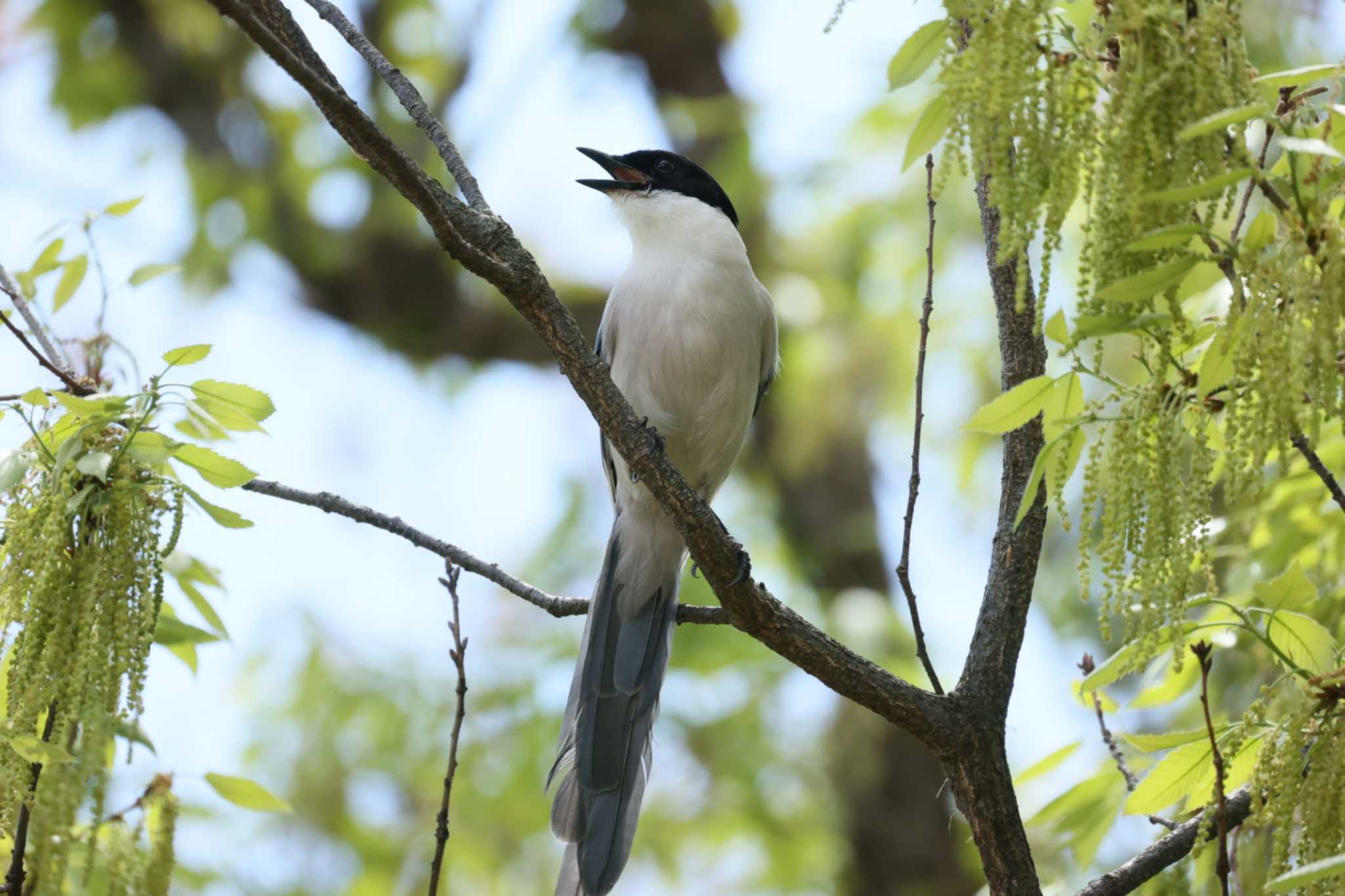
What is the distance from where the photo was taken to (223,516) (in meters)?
2.24

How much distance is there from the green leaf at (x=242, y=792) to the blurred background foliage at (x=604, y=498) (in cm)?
333

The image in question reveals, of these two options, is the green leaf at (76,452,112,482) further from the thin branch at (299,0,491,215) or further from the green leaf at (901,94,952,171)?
the green leaf at (901,94,952,171)

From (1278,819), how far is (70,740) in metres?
2.17

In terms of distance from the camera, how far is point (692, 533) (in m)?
2.76

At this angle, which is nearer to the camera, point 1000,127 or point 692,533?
point 1000,127

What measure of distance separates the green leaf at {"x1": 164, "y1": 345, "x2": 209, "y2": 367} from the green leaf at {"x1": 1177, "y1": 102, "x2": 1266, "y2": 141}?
1.64 metres

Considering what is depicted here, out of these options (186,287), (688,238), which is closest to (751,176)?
(688,238)

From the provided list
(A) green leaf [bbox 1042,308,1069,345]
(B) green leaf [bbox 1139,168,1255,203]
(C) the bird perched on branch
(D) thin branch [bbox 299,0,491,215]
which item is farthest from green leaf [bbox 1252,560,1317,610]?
(C) the bird perched on branch

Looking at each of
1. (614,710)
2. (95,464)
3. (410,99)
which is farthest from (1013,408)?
(614,710)

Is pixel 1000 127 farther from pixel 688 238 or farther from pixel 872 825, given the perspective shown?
pixel 872 825

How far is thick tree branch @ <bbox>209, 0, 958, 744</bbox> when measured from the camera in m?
2.08

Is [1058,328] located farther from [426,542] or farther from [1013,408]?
[426,542]

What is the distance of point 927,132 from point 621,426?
92cm

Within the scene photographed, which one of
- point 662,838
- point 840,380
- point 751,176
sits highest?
point 751,176
